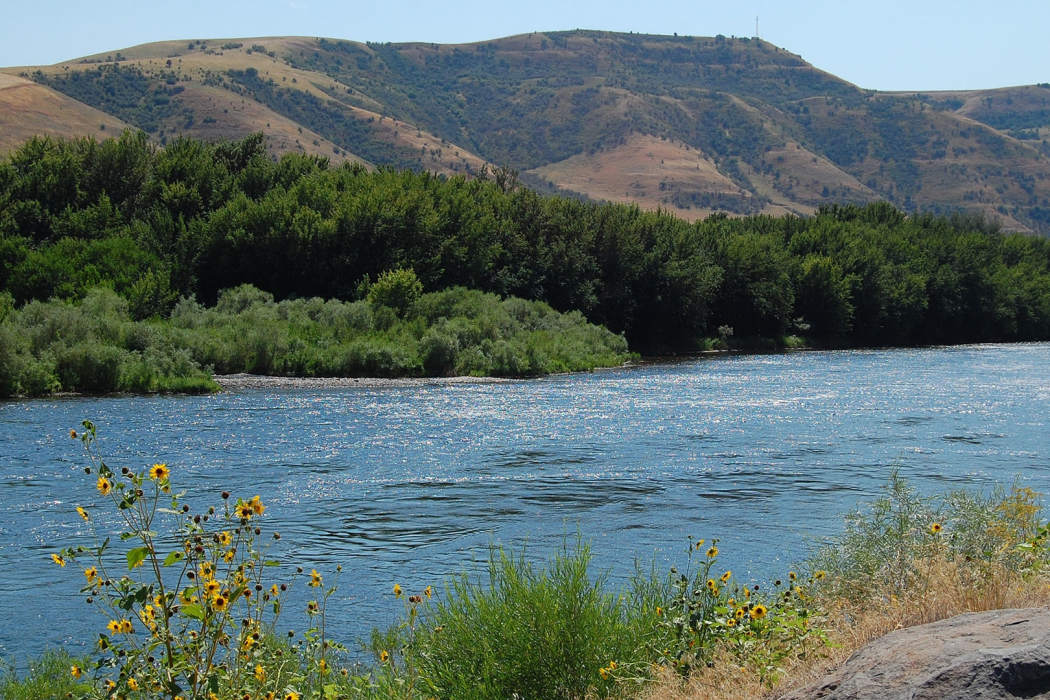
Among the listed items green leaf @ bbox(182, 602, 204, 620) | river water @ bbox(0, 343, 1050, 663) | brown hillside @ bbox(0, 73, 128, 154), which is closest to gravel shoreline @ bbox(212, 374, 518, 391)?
river water @ bbox(0, 343, 1050, 663)

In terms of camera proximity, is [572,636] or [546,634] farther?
[572,636]

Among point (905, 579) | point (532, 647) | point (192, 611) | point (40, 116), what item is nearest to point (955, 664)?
point (532, 647)

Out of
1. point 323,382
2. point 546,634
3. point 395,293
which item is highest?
point 395,293

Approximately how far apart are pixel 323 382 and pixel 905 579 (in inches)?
1395

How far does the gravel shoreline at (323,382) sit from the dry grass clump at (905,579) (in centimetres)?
3189

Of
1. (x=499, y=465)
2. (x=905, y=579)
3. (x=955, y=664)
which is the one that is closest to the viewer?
(x=955, y=664)

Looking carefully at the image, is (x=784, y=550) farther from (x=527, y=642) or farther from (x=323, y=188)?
(x=323, y=188)

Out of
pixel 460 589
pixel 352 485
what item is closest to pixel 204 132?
pixel 352 485

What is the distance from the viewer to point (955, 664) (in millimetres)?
5832

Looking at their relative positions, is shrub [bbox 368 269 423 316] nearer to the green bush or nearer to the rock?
the green bush

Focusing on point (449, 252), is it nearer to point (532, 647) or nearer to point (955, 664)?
point (532, 647)

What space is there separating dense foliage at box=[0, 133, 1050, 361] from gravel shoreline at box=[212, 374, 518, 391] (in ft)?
31.0

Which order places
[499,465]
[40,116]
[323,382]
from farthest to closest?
[40,116] < [323,382] < [499,465]

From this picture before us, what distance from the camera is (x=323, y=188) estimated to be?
62.9 meters
